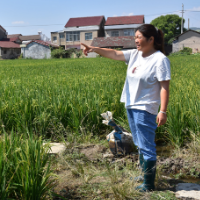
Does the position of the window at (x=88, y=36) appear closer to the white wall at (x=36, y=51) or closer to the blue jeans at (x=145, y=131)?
the white wall at (x=36, y=51)

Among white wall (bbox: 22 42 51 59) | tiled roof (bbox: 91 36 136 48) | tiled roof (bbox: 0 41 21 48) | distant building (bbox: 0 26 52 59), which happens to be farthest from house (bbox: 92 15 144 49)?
tiled roof (bbox: 0 41 21 48)

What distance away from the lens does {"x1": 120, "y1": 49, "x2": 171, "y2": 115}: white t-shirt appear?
6.24 feet

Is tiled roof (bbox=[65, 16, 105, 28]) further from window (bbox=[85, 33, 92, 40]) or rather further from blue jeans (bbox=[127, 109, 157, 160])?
blue jeans (bbox=[127, 109, 157, 160])

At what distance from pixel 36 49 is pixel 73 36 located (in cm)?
824

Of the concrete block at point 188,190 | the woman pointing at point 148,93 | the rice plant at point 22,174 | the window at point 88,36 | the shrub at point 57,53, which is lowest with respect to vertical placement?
the concrete block at point 188,190

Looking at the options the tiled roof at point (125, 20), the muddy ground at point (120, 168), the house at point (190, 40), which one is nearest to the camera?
the muddy ground at point (120, 168)

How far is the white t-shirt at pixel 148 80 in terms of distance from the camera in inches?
74.9

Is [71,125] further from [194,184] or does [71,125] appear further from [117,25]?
[117,25]

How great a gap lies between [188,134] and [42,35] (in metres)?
58.7

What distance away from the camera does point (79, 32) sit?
4569 cm

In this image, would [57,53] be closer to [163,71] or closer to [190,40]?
[190,40]

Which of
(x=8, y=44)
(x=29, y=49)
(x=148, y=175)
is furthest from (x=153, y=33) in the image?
(x=8, y=44)

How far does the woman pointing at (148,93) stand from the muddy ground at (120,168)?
0.35 meters

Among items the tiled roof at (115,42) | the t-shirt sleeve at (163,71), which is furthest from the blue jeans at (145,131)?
the tiled roof at (115,42)
